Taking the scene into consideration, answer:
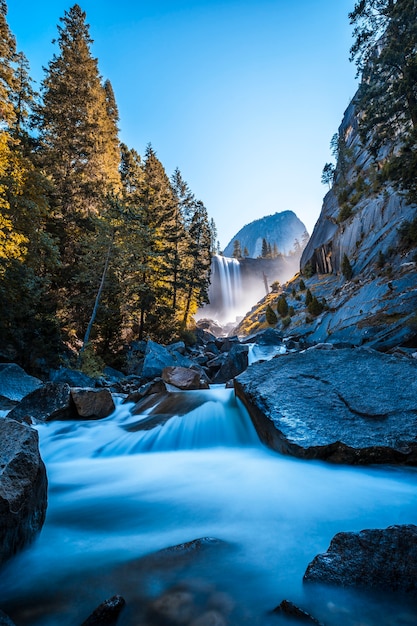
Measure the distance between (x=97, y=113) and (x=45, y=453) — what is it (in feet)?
71.7

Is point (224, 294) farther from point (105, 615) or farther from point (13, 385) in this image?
point (105, 615)

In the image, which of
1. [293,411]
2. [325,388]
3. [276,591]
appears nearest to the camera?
[276,591]

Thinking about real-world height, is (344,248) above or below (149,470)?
above

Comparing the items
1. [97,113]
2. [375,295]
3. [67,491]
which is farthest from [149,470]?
[97,113]

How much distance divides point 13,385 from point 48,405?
1.97 m

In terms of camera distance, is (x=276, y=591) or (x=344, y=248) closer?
(x=276, y=591)

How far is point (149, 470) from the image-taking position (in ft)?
17.3

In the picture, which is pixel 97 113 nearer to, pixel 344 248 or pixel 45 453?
pixel 45 453

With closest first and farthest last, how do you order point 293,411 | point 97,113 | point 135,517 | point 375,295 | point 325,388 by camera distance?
1. point 135,517
2. point 293,411
3. point 325,388
4. point 375,295
5. point 97,113

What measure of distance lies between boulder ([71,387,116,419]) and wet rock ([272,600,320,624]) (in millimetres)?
6936

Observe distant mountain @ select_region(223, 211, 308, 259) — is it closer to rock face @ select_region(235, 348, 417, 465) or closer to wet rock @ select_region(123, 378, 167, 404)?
wet rock @ select_region(123, 378, 167, 404)

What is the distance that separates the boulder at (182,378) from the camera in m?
9.62

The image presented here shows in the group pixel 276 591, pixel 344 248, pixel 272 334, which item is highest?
pixel 344 248

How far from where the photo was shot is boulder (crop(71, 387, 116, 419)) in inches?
309
